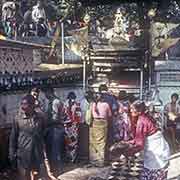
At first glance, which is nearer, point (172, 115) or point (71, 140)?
point (172, 115)

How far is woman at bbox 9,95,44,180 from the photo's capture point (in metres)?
3.85

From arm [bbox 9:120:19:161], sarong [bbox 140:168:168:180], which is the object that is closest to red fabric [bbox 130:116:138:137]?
sarong [bbox 140:168:168:180]

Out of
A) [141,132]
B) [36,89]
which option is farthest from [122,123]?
[36,89]

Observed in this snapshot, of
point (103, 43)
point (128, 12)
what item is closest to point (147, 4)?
point (128, 12)

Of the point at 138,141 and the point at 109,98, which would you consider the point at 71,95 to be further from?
the point at 138,141

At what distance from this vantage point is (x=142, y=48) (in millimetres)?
3719

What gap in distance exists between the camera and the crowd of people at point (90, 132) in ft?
12.4

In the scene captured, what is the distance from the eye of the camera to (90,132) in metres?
3.84

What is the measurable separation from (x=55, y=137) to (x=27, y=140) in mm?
188

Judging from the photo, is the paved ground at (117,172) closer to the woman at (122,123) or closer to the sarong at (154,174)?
the sarong at (154,174)

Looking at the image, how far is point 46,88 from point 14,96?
22cm

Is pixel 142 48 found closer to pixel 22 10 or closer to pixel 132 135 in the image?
pixel 132 135

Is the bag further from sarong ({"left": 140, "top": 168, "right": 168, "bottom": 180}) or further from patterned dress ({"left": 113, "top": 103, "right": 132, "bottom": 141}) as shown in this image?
sarong ({"left": 140, "top": 168, "right": 168, "bottom": 180})

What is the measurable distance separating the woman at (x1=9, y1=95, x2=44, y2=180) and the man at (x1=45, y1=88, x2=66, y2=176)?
2.1 inches
